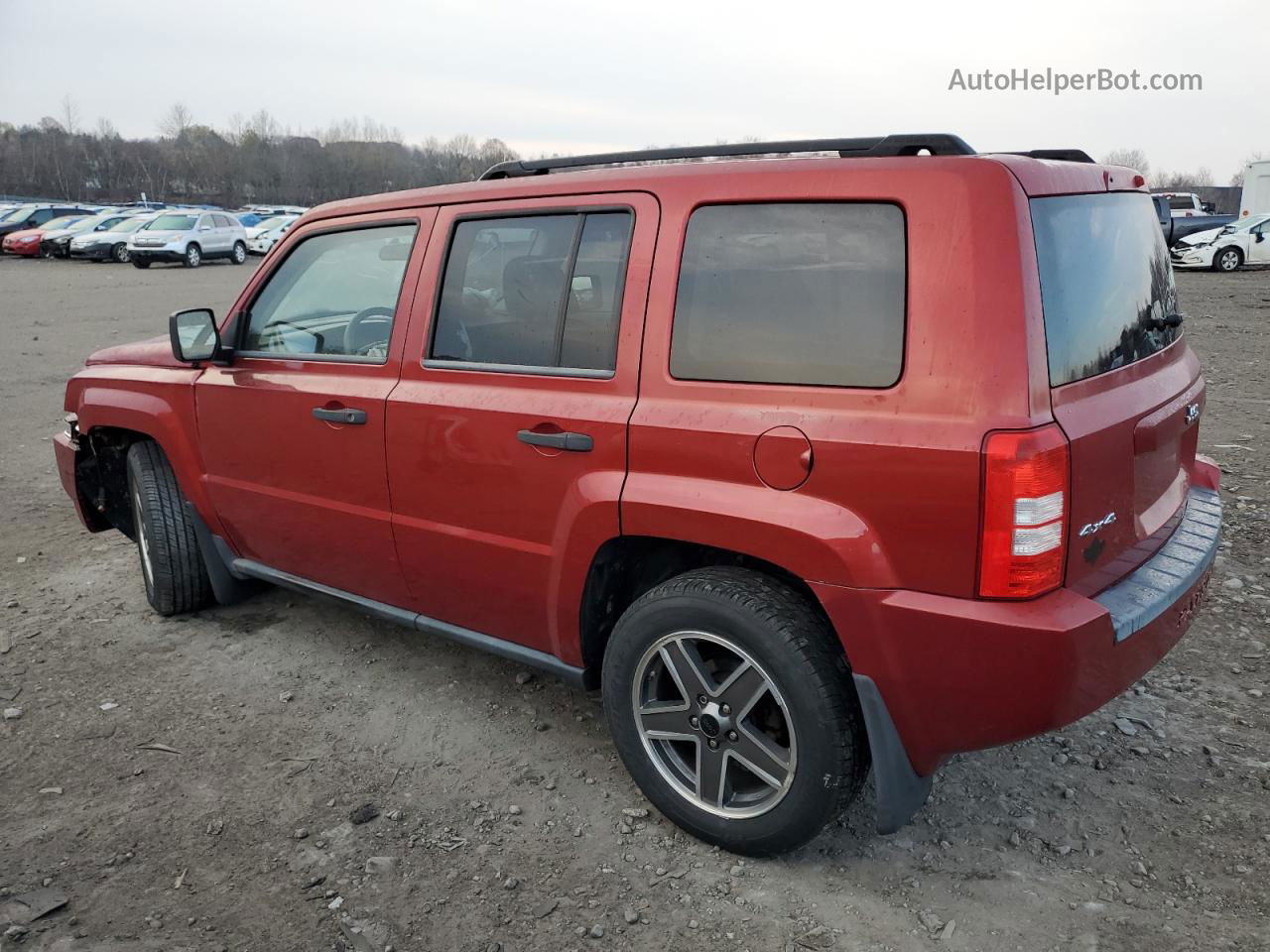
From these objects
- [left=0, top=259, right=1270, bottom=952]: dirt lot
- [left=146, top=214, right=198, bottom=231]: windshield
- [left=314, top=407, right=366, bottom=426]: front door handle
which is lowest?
[left=0, top=259, right=1270, bottom=952]: dirt lot

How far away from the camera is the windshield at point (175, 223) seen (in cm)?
2789

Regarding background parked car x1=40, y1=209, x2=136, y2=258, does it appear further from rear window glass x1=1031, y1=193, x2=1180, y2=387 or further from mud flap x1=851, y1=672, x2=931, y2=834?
mud flap x1=851, y1=672, x2=931, y2=834

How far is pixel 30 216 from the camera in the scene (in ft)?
114

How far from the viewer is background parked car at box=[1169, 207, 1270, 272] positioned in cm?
2344

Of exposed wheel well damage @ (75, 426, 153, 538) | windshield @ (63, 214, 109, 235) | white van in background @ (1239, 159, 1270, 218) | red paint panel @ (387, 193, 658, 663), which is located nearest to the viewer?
red paint panel @ (387, 193, 658, 663)

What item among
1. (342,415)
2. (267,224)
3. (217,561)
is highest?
(267,224)

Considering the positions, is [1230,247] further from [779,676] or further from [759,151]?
[779,676]

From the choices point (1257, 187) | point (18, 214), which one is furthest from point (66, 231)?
point (1257, 187)

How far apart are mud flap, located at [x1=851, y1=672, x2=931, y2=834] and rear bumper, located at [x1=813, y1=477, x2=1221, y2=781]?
0.06 ft

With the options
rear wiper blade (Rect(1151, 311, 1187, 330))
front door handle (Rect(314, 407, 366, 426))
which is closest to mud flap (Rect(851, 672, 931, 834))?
rear wiper blade (Rect(1151, 311, 1187, 330))

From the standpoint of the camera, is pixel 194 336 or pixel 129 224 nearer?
pixel 194 336

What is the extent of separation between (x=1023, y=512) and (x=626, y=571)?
4.20 ft

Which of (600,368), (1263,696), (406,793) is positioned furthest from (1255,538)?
(406,793)

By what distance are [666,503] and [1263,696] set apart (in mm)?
2497
